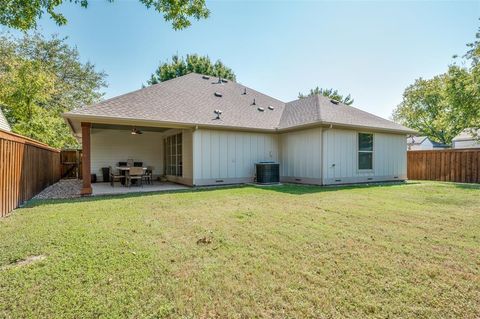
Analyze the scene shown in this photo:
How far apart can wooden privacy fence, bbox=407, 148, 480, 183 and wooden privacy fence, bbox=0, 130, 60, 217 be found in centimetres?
1803

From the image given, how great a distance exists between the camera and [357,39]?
38.1 feet

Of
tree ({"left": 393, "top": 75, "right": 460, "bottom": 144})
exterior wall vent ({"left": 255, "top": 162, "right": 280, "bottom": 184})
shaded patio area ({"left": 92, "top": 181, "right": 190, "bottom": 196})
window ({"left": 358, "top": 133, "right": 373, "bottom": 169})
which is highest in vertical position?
tree ({"left": 393, "top": 75, "right": 460, "bottom": 144})

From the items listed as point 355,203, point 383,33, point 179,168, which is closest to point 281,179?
point 179,168

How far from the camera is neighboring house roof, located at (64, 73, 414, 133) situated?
9294 mm

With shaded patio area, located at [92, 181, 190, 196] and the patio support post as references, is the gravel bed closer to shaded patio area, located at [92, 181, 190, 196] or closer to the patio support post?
the patio support post

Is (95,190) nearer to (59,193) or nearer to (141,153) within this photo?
(59,193)

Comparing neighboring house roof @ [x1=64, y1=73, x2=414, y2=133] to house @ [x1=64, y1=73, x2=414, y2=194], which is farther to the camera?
house @ [x1=64, y1=73, x2=414, y2=194]

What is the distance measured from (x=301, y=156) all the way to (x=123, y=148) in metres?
9.57

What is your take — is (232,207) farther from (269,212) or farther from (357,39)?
(357,39)

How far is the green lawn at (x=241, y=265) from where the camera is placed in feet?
6.77

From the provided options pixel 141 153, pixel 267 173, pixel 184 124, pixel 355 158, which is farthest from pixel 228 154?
pixel 141 153

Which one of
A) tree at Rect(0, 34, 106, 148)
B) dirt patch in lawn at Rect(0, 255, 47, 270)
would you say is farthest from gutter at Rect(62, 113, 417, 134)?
tree at Rect(0, 34, 106, 148)

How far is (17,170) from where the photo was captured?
607 centimetres

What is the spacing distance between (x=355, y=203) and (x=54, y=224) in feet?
22.2
